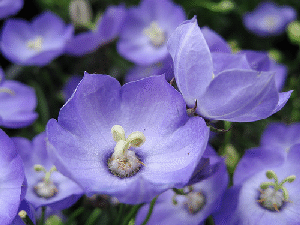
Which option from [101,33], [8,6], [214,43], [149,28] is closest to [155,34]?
[149,28]

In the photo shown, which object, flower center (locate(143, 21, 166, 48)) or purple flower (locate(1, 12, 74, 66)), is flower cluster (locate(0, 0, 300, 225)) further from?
flower center (locate(143, 21, 166, 48))

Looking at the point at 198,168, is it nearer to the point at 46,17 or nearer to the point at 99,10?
the point at 46,17

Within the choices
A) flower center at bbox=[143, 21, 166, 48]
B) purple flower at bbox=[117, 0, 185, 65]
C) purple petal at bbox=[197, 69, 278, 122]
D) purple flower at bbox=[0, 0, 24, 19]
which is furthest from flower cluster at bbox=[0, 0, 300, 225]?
flower center at bbox=[143, 21, 166, 48]

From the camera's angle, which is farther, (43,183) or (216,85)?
(43,183)

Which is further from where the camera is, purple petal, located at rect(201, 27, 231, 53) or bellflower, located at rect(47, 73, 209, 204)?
purple petal, located at rect(201, 27, 231, 53)

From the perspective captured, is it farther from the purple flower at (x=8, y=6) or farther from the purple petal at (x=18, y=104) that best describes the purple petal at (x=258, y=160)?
the purple flower at (x=8, y=6)

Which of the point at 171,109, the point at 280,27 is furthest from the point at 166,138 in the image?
the point at 280,27

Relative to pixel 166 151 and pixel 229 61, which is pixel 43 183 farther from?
pixel 229 61
